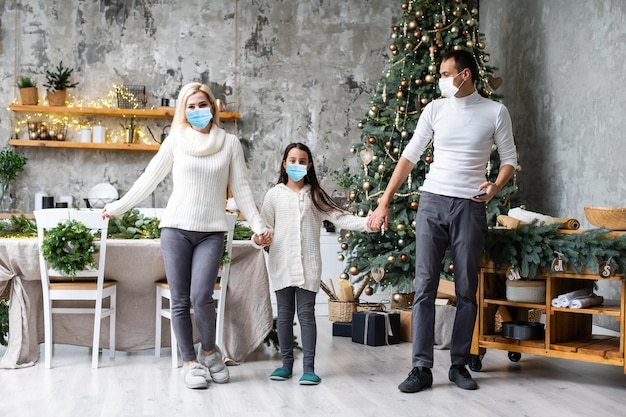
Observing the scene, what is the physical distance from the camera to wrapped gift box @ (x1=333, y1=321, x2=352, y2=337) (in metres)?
5.30

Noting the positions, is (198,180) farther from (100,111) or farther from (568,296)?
(100,111)

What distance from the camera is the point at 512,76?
7.23 metres

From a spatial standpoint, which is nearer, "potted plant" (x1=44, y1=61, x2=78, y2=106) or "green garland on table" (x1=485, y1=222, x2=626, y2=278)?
"green garland on table" (x1=485, y1=222, x2=626, y2=278)

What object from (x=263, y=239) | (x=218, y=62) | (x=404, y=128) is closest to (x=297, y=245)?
(x=263, y=239)

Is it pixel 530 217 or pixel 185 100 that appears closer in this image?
pixel 185 100

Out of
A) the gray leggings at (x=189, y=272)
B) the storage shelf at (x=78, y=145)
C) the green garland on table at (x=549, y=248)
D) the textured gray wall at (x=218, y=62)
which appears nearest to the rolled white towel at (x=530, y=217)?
the green garland on table at (x=549, y=248)

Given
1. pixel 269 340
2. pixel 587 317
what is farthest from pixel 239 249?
pixel 587 317

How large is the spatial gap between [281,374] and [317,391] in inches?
11.3

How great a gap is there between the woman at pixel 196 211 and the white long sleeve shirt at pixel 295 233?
115mm

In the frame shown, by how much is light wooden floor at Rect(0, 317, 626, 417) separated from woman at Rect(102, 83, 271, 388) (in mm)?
214

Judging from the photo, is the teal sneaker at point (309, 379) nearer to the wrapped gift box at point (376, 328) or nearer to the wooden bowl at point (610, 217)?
the wrapped gift box at point (376, 328)

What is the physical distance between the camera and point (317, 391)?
11.7 feet

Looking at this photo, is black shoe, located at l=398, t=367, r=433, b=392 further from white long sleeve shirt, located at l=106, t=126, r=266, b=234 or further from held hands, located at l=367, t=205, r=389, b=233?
white long sleeve shirt, located at l=106, t=126, r=266, b=234

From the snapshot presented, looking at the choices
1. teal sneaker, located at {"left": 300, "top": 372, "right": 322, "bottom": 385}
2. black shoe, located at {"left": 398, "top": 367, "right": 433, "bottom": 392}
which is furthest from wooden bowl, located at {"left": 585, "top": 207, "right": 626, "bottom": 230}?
teal sneaker, located at {"left": 300, "top": 372, "right": 322, "bottom": 385}
